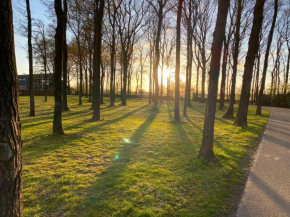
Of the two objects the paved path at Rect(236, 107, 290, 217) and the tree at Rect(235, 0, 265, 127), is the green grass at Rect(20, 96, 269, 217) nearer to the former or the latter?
the paved path at Rect(236, 107, 290, 217)

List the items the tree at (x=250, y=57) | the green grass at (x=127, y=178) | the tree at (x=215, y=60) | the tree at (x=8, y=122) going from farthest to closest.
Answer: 1. the tree at (x=250, y=57)
2. the tree at (x=215, y=60)
3. the green grass at (x=127, y=178)
4. the tree at (x=8, y=122)

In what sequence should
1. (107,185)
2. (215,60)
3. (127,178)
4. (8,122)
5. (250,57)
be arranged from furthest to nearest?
(250,57) < (215,60) < (127,178) < (107,185) < (8,122)

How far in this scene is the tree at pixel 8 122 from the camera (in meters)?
1.79

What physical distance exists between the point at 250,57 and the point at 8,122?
436 inches

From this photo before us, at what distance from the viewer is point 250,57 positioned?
9.86 m

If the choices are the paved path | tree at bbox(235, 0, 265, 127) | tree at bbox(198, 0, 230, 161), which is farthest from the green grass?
tree at bbox(235, 0, 265, 127)

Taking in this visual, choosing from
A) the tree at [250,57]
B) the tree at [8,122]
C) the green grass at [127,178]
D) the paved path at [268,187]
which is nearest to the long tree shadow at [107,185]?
the green grass at [127,178]

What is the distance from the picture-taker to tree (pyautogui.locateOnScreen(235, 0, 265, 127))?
9609 mm

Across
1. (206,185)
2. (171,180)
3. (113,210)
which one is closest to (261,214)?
(206,185)

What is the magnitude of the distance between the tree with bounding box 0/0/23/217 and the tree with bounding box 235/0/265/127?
10796 mm

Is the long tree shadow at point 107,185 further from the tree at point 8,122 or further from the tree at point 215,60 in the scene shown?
the tree at point 215,60

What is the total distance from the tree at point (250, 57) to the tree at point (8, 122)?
35.4 feet

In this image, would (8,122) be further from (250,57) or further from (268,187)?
(250,57)

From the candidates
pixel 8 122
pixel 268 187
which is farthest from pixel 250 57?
pixel 8 122
